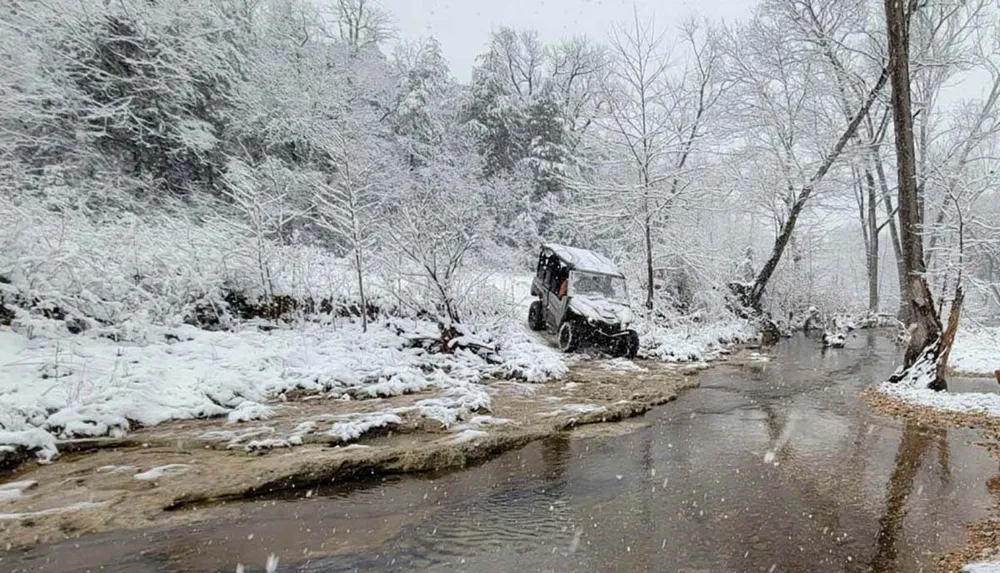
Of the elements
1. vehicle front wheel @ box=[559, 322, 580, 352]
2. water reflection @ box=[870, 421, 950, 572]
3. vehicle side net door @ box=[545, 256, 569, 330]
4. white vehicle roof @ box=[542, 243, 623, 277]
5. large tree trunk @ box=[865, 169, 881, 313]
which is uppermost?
large tree trunk @ box=[865, 169, 881, 313]

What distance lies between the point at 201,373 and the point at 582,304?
8266 mm

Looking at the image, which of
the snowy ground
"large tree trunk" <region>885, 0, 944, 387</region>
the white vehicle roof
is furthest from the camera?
the white vehicle roof

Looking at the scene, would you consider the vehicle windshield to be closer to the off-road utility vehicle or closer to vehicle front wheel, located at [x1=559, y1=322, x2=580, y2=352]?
the off-road utility vehicle

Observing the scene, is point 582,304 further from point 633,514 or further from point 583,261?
point 633,514

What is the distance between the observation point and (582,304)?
41.2 feet

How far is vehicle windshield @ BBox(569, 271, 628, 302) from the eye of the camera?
1291cm

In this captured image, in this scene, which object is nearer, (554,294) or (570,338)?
(570,338)

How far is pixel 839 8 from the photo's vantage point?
54.3 feet

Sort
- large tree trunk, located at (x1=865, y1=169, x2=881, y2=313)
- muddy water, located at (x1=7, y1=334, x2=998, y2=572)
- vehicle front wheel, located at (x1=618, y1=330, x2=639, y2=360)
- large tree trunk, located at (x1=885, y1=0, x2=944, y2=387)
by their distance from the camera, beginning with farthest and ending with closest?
large tree trunk, located at (x1=865, y1=169, x2=881, y2=313) < vehicle front wheel, located at (x1=618, y1=330, x2=639, y2=360) < large tree trunk, located at (x1=885, y1=0, x2=944, y2=387) < muddy water, located at (x1=7, y1=334, x2=998, y2=572)

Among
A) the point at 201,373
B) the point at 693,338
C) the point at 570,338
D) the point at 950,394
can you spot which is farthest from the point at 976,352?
the point at 201,373

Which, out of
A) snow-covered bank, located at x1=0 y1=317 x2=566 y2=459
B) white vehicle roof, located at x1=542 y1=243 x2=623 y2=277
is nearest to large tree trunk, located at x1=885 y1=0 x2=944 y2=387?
white vehicle roof, located at x1=542 y1=243 x2=623 y2=277

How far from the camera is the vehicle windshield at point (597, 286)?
12.9m

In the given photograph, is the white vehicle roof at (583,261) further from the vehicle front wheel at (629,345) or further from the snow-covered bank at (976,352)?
the snow-covered bank at (976,352)

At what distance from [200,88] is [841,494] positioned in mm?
17592
